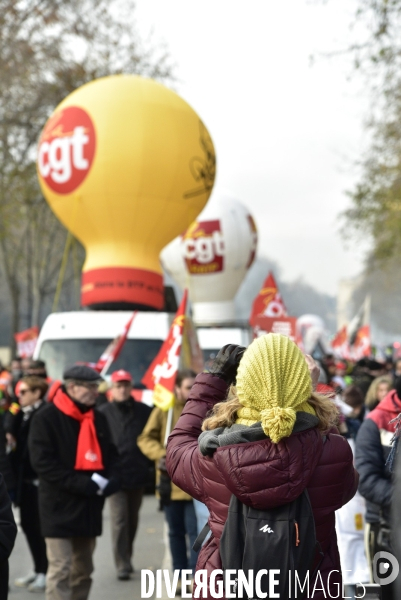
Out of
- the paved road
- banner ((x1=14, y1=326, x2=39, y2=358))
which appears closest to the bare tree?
banner ((x1=14, y1=326, x2=39, y2=358))

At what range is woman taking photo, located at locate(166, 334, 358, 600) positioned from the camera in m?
3.02

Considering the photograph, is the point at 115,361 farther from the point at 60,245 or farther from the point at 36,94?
the point at 60,245

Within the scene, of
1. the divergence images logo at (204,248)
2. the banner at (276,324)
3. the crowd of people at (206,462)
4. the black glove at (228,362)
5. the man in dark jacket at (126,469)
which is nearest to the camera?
the crowd of people at (206,462)

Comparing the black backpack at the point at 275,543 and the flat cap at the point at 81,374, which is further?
the flat cap at the point at 81,374

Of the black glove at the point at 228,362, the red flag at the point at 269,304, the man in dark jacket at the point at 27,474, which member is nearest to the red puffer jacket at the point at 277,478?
the black glove at the point at 228,362

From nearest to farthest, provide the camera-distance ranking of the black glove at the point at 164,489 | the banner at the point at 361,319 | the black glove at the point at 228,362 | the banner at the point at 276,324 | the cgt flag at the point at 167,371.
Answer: the black glove at the point at 228,362
the black glove at the point at 164,489
the cgt flag at the point at 167,371
the banner at the point at 276,324
the banner at the point at 361,319

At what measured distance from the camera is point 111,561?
8.96 m

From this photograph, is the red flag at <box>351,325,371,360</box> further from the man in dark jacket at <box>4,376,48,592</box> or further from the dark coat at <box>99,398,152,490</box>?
the man in dark jacket at <box>4,376,48,592</box>

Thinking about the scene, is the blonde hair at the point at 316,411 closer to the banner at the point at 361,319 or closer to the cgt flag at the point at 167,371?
the cgt flag at the point at 167,371

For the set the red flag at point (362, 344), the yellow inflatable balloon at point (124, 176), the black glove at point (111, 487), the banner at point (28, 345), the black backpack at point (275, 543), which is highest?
the yellow inflatable balloon at point (124, 176)

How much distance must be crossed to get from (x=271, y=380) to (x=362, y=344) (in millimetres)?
22267

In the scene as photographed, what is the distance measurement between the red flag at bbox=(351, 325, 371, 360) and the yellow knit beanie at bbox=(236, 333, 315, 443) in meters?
21.2

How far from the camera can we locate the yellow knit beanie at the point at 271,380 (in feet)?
10.4

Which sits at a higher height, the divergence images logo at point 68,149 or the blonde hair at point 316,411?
the divergence images logo at point 68,149
